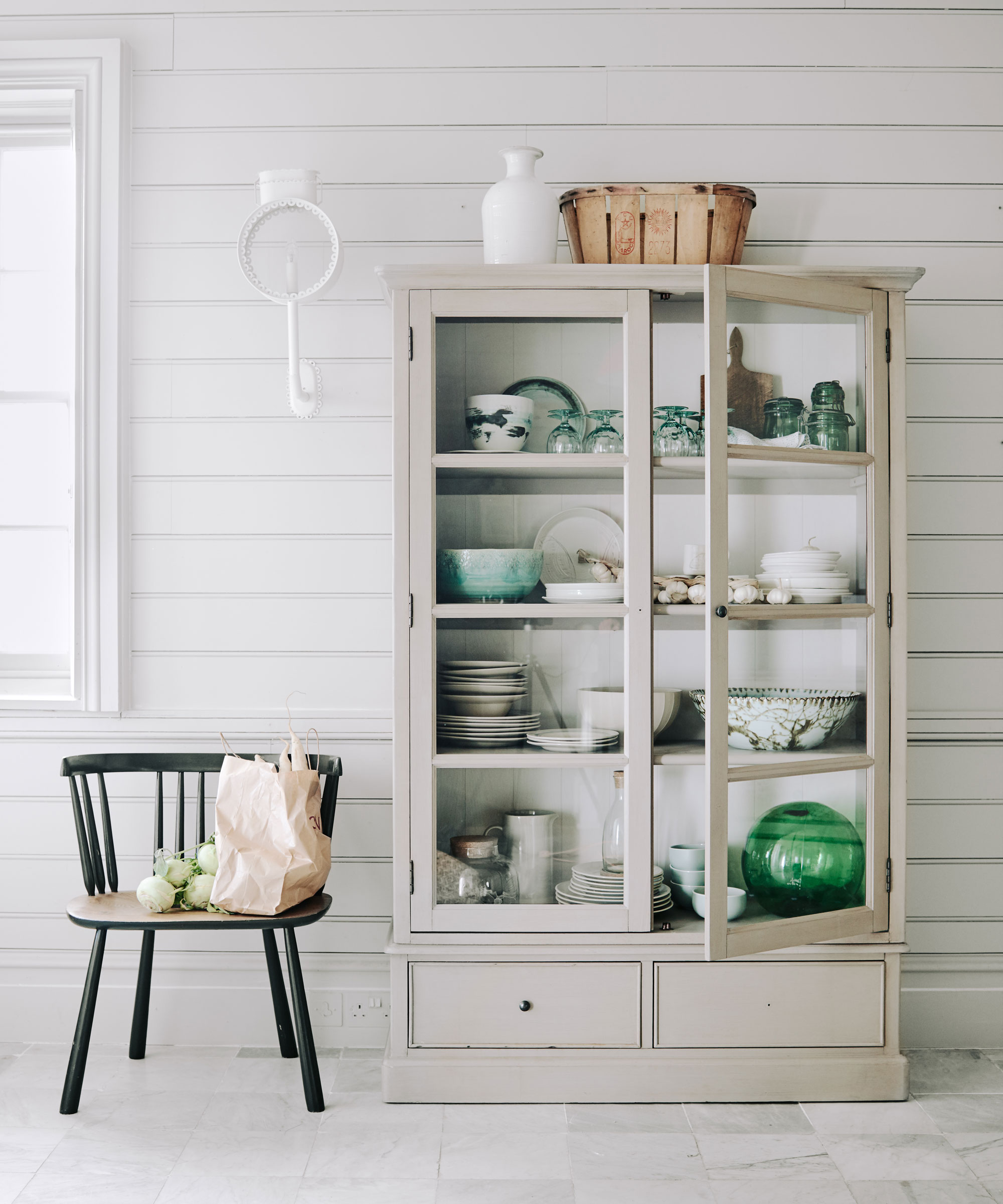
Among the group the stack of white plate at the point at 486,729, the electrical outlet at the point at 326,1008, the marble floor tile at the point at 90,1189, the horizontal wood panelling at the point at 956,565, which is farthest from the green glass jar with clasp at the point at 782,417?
the marble floor tile at the point at 90,1189

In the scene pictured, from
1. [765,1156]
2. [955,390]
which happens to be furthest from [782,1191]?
[955,390]

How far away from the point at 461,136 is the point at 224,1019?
2346 millimetres

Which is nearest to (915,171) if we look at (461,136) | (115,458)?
(461,136)

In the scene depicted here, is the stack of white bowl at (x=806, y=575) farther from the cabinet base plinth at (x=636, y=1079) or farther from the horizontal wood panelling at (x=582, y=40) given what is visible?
the horizontal wood panelling at (x=582, y=40)

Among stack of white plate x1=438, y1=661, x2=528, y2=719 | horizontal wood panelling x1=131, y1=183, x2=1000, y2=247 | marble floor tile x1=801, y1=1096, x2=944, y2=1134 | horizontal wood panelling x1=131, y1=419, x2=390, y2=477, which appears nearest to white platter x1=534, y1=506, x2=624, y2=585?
stack of white plate x1=438, y1=661, x2=528, y2=719

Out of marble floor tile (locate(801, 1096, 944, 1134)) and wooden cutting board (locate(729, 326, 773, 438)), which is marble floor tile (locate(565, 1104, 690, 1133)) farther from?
wooden cutting board (locate(729, 326, 773, 438))

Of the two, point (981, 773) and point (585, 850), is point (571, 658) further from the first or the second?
point (981, 773)

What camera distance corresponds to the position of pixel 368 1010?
2551mm

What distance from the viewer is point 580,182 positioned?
100 inches

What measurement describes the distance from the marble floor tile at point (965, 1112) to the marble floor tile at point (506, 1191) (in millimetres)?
866

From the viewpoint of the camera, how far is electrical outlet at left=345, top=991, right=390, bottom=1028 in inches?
100

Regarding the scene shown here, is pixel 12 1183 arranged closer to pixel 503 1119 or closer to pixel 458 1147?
pixel 458 1147

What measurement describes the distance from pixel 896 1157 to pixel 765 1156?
10.5 inches

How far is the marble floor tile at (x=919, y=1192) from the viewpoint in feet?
6.18
